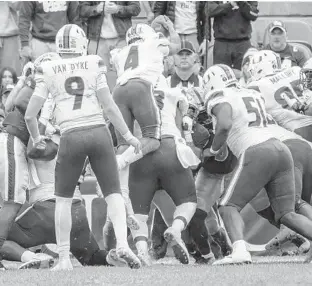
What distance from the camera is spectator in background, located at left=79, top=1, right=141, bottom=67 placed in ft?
41.7

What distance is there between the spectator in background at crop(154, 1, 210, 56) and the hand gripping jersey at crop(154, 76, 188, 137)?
11.5ft

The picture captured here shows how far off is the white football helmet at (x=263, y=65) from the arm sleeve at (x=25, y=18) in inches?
143

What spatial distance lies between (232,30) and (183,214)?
→ 4.04m

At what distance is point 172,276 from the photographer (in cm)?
761

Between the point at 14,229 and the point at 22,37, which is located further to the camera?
the point at 22,37

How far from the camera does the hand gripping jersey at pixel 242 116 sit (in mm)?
9141

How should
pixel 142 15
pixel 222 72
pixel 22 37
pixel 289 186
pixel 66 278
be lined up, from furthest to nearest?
pixel 142 15 < pixel 22 37 < pixel 222 72 < pixel 289 186 < pixel 66 278

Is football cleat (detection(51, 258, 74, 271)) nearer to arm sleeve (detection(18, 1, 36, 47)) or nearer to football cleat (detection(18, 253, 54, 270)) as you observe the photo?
football cleat (detection(18, 253, 54, 270))

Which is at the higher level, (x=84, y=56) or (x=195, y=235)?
(x=84, y=56)

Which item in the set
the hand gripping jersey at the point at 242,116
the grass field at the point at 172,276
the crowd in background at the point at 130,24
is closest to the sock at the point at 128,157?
the hand gripping jersey at the point at 242,116

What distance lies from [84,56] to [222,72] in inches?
64.9

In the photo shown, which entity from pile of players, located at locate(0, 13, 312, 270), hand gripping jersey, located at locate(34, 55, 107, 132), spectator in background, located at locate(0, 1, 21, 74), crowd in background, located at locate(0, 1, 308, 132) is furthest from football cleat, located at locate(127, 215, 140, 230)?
spectator in background, located at locate(0, 1, 21, 74)

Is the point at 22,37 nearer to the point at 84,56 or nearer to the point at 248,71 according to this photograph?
the point at 248,71

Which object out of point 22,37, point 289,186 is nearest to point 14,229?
point 289,186
